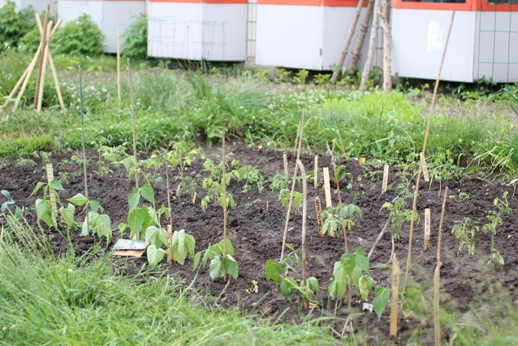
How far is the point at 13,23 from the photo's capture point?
591 inches

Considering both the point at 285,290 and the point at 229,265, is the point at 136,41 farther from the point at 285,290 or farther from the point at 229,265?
the point at 285,290

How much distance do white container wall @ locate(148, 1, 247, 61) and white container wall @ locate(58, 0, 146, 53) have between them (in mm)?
1271

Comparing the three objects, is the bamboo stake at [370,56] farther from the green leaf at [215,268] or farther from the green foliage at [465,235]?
the green leaf at [215,268]

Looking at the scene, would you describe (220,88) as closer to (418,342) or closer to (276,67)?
(276,67)

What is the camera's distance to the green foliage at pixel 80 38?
44.4 ft

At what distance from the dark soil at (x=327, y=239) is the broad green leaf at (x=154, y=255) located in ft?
0.40

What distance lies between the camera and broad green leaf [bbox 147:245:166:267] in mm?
3830

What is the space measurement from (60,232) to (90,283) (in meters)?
0.99

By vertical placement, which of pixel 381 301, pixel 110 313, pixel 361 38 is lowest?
pixel 110 313

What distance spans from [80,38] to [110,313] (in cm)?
1121

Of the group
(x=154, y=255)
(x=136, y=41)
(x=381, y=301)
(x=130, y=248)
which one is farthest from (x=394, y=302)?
(x=136, y=41)

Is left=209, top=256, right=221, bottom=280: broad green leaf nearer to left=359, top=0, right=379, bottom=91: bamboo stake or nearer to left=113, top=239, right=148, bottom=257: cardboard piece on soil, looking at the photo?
left=113, top=239, right=148, bottom=257: cardboard piece on soil

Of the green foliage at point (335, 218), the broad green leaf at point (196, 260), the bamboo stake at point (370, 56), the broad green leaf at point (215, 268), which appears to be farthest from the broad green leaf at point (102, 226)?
the bamboo stake at point (370, 56)

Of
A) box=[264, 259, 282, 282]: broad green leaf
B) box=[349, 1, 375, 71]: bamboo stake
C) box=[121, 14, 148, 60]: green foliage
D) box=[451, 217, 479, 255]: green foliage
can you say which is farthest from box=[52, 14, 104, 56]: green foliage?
box=[264, 259, 282, 282]: broad green leaf
